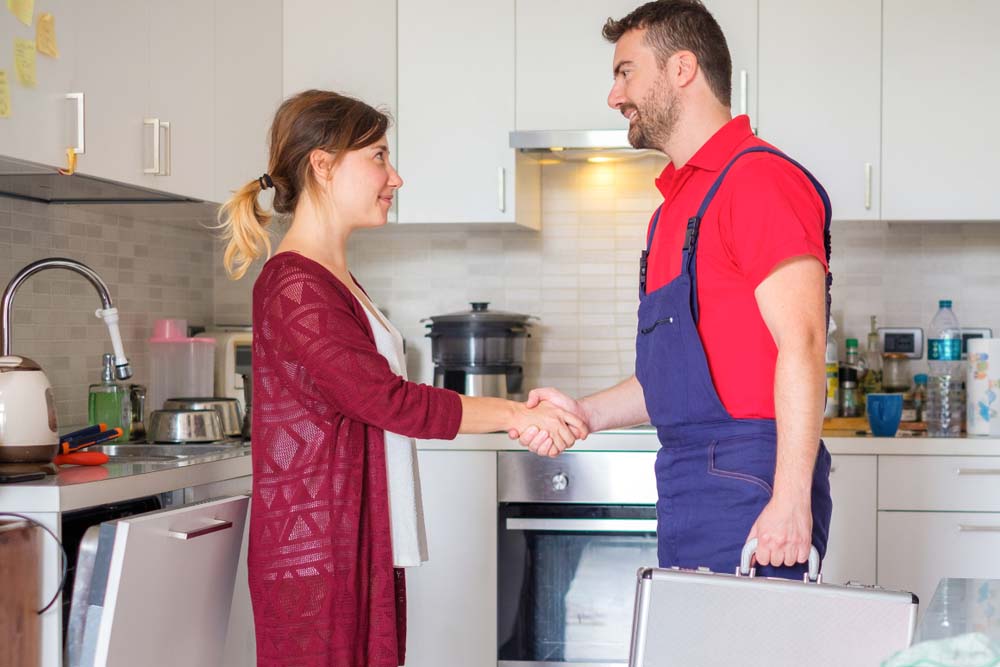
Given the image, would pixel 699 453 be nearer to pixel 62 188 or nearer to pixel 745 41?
pixel 62 188

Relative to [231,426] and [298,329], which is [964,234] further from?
[298,329]

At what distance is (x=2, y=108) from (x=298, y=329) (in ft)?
2.41

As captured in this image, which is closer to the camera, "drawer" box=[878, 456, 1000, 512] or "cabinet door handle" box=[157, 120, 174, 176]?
"cabinet door handle" box=[157, 120, 174, 176]

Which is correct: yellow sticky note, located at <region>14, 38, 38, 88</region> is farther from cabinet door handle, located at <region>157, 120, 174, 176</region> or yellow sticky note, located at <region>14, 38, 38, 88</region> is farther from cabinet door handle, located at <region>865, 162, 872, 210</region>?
cabinet door handle, located at <region>865, 162, 872, 210</region>

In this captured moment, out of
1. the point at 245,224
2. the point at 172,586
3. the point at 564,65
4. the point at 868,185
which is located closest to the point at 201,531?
the point at 172,586

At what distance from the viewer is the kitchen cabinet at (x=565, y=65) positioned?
10.6ft

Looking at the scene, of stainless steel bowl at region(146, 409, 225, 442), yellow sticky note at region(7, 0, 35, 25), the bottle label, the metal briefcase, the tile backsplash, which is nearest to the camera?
the metal briefcase

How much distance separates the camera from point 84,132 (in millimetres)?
2252

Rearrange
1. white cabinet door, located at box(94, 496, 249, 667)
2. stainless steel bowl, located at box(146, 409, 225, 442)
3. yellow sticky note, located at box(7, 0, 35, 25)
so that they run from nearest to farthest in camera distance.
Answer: white cabinet door, located at box(94, 496, 249, 667) → yellow sticky note, located at box(7, 0, 35, 25) → stainless steel bowl, located at box(146, 409, 225, 442)

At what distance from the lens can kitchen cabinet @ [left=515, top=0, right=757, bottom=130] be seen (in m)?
3.24

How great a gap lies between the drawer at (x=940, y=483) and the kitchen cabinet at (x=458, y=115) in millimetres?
1246

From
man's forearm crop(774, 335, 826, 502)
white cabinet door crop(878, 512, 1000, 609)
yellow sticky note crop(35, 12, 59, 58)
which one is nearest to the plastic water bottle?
white cabinet door crop(878, 512, 1000, 609)

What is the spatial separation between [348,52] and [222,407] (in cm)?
115

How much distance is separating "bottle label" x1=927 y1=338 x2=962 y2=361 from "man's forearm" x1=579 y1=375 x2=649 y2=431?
1.45 metres
